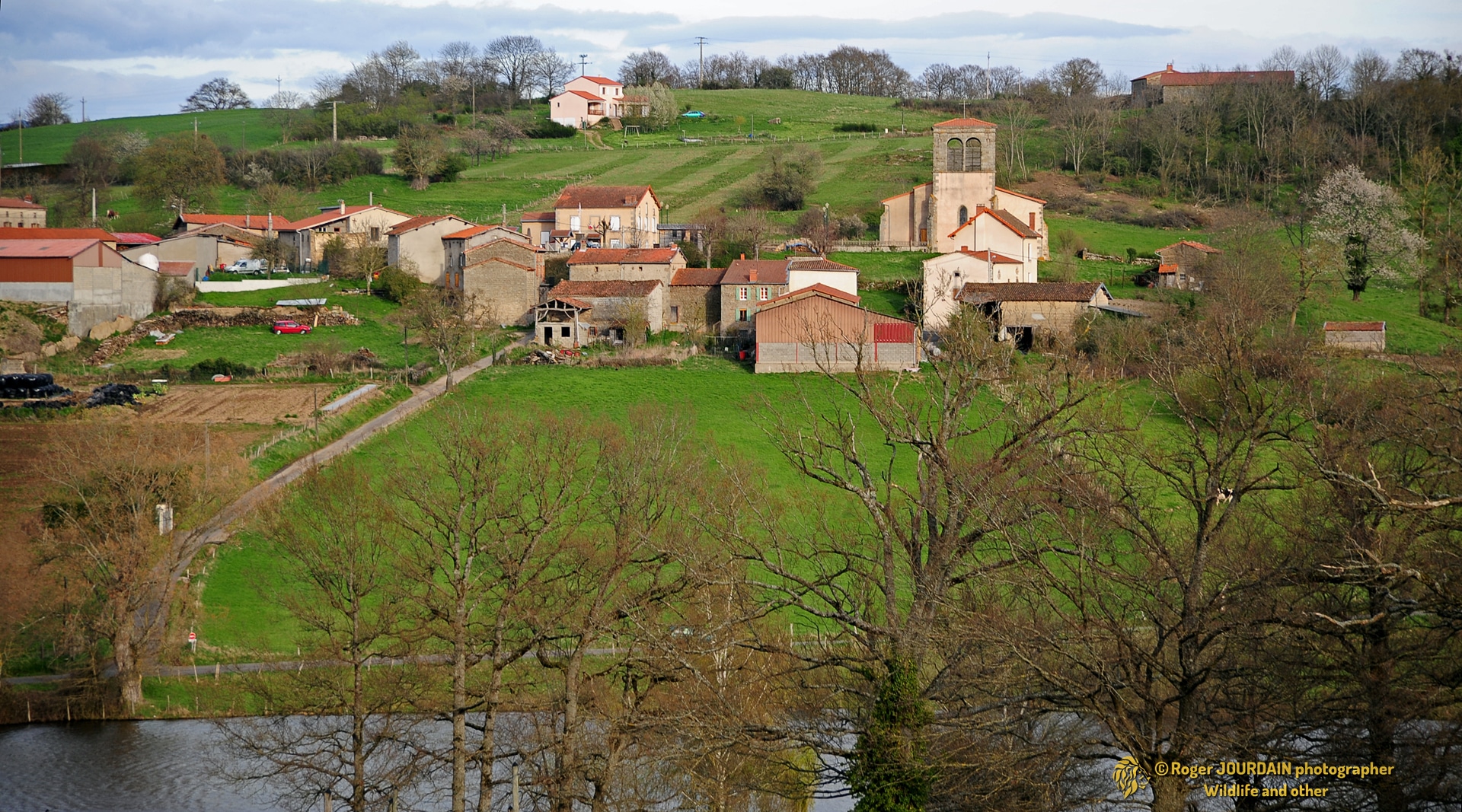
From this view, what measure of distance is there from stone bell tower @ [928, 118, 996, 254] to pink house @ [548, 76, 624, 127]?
4143 centimetres

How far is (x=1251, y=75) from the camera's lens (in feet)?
307

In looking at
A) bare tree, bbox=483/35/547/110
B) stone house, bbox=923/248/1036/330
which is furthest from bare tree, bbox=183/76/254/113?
stone house, bbox=923/248/1036/330

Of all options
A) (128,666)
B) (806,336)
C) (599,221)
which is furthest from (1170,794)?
(599,221)

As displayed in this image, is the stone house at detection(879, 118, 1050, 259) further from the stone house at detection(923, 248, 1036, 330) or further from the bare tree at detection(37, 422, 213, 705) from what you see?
the bare tree at detection(37, 422, 213, 705)

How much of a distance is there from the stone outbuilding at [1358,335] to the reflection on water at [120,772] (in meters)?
32.4

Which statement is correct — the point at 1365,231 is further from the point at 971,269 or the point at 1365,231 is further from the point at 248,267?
the point at 248,267

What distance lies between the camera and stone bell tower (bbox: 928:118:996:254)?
202 ft

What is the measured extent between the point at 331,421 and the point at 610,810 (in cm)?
2192

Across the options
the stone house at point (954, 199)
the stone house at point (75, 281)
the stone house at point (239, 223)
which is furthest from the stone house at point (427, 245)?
the stone house at point (954, 199)

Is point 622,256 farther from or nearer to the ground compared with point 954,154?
nearer to the ground

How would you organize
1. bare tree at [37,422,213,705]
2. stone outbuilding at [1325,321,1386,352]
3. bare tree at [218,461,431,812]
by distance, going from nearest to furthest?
bare tree at [218,461,431,812] → bare tree at [37,422,213,705] → stone outbuilding at [1325,321,1386,352]

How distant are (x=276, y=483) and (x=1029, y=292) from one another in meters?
29.5

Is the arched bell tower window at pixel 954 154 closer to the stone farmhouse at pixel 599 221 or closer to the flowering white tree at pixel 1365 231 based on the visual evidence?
the stone farmhouse at pixel 599 221

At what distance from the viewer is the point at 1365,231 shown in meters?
56.2
